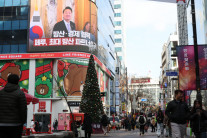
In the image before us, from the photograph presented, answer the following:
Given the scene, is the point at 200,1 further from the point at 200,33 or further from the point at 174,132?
the point at 174,132

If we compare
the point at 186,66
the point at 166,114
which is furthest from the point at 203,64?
the point at 166,114

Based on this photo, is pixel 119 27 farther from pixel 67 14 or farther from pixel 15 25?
pixel 15 25

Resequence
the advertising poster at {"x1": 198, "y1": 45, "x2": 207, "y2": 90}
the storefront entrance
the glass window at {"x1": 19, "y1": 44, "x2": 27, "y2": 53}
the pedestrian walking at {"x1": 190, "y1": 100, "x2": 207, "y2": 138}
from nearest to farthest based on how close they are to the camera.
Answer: the pedestrian walking at {"x1": 190, "y1": 100, "x2": 207, "y2": 138}
the advertising poster at {"x1": 198, "y1": 45, "x2": 207, "y2": 90}
the storefront entrance
the glass window at {"x1": 19, "y1": 44, "x2": 27, "y2": 53}

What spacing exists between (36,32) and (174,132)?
42.2 metres

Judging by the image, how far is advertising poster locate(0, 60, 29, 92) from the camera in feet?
159

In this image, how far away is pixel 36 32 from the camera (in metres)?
48.4

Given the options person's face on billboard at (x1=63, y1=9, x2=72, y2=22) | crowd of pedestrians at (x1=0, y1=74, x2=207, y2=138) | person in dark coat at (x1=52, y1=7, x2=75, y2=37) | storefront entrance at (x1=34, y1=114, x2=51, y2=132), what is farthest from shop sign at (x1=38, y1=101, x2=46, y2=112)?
crowd of pedestrians at (x1=0, y1=74, x2=207, y2=138)

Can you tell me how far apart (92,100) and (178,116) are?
78.6ft

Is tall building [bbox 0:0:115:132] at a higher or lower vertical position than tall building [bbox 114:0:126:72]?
lower

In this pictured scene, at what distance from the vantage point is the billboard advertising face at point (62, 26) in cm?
4744

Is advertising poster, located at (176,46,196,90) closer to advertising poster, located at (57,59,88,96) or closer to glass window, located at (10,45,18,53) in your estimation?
advertising poster, located at (57,59,88,96)

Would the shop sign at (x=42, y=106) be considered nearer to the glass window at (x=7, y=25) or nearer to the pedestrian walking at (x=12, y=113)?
the glass window at (x=7, y=25)

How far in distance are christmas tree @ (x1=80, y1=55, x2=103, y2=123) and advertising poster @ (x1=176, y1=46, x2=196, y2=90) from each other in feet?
50.6

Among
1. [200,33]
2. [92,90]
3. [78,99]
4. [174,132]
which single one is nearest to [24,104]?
[174,132]
